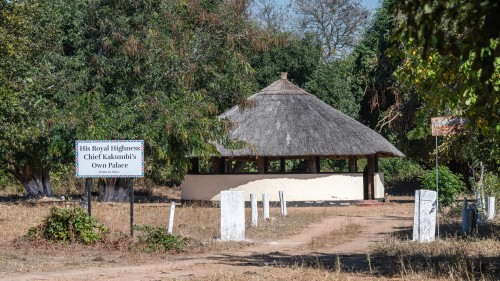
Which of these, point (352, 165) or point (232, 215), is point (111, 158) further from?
point (352, 165)

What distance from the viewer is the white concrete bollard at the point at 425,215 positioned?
16875mm

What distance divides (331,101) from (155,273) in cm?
3575

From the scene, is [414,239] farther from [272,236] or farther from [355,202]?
[355,202]

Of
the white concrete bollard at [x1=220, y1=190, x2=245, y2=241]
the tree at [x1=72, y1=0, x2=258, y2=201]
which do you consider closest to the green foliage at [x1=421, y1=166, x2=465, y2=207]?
the tree at [x1=72, y1=0, x2=258, y2=201]

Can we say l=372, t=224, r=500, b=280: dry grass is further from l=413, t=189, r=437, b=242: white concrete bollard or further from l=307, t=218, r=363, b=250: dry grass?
l=307, t=218, r=363, b=250: dry grass

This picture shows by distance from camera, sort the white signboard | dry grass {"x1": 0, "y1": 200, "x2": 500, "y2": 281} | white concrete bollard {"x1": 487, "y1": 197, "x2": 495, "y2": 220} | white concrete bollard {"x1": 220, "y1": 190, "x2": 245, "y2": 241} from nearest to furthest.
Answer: dry grass {"x1": 0, "y1": 200, "x2": 500, "y2": 281}
white concrete bollard {"x1": 220, "y1": 190, "x2": 245, "y2": 241}
the white signboard
white concrete bollard {"x1": 487, "y1": 197, "x2": 495, "y2": 220}

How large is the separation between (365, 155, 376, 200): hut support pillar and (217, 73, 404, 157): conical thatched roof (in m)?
0.52

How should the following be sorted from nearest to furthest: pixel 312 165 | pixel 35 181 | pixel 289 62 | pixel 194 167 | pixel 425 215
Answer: pixel 425 215 < pixel 312 165 < pixel 194 167 < pixel 35 181 < pixel 289 62

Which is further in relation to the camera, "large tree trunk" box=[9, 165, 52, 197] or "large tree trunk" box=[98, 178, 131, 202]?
"large tree trunk" box=[9, 165, 52, 197]

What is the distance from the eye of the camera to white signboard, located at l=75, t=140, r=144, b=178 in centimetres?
1942

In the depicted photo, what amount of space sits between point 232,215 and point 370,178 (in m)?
18.9

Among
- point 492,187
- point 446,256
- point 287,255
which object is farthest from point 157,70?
point 446,256

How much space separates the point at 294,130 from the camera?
36000 mm

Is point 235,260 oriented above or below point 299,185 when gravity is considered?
below
